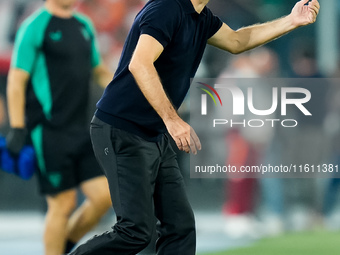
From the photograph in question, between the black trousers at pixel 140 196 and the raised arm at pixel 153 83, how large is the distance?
0.37 metres

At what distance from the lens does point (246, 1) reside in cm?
1020

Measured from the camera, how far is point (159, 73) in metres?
4.22

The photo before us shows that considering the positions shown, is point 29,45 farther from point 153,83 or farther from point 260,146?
point 260,146

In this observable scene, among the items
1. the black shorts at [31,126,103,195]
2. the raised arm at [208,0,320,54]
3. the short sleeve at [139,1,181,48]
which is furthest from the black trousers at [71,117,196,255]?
the black shorts at [31,126,103,195]

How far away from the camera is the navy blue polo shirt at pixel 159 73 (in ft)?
13.5

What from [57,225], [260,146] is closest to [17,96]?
[57,225]

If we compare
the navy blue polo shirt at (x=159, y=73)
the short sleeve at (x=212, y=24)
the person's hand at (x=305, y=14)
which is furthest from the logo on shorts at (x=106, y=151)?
the person's hand at (x=305, y=14)

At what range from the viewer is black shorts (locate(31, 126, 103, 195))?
6035 mm

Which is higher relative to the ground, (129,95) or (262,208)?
(129,95)

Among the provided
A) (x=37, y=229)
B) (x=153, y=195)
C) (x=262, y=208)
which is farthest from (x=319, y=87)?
(x=153, y=195)

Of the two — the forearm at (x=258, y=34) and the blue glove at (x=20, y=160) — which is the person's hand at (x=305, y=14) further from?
the blue glove at (x=20, y=160)

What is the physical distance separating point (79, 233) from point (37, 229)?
3.17m

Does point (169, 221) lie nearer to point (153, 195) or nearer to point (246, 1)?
point (153, 195)

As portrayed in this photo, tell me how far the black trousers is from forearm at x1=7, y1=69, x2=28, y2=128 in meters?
1.86
